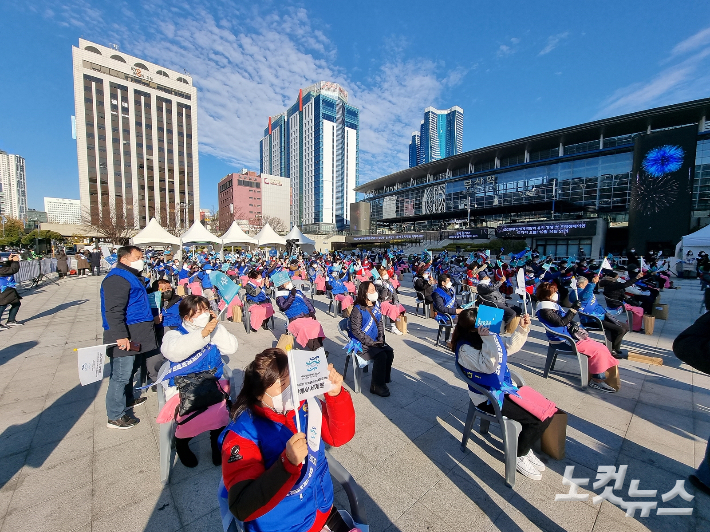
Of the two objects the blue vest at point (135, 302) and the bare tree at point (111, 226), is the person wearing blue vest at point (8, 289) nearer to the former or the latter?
the blue vest at point (135, 302)

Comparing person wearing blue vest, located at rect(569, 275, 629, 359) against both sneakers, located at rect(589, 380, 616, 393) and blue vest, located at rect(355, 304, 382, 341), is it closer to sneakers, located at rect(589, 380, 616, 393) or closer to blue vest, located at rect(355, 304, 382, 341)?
sneakers, located at rect(589, 380, 616, 393)

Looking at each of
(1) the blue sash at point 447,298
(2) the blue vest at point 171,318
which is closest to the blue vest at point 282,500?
(2) the blue vest at point 171,318

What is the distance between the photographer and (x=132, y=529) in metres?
2.23

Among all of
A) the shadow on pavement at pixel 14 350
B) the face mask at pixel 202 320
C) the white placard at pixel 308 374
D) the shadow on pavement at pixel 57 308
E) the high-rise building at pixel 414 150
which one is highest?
the high-rise building at pixel 414 150

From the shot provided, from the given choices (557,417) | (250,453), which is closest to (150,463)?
(250,453)

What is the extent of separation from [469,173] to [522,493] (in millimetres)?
55254

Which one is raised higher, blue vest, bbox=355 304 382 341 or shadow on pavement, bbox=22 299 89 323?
blue vest, bbox=355 304 382 341

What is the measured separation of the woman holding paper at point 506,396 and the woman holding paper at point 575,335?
2072mm

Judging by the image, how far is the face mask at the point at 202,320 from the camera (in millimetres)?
2836

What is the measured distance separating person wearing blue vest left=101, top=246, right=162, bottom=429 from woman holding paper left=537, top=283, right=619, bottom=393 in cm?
560

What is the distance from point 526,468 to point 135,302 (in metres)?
4.61

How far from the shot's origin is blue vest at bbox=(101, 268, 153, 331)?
3.46 metres

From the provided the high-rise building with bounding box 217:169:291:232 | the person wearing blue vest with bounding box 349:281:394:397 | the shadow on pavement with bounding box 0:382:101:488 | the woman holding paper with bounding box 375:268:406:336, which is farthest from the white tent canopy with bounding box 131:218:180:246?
the high-rise building with bounding box 217:169:291:232

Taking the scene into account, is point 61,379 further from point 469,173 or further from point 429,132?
point 429,132
